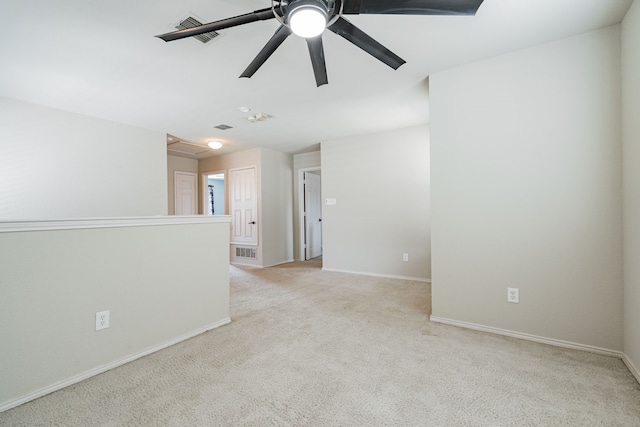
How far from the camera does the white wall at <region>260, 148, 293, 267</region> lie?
19.1ft

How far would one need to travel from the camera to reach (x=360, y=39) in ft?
5.54

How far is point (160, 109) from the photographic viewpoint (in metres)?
3.57

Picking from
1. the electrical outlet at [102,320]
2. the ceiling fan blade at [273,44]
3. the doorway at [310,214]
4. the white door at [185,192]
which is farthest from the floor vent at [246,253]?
the ceiling fan blade at [273,44]

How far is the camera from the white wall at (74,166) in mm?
3188

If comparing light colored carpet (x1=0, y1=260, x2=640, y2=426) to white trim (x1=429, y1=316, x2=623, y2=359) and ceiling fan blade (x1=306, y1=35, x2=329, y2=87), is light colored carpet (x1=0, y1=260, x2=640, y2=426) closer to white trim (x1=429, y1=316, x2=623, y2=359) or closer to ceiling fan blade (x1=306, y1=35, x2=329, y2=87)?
white trim (x1=429, y1=316, x2=623, y2=359)

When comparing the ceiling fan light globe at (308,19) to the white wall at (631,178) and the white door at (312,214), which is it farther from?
the white door at (312,214)

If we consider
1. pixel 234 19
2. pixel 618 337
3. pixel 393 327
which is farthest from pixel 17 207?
pixel 618 337

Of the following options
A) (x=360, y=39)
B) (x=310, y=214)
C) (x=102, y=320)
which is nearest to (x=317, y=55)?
(x=360, y=39)

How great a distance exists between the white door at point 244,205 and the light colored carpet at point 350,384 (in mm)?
3372

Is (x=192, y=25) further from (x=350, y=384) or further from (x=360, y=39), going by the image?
(x=350, y=384)

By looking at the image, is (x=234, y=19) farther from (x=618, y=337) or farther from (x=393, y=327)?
(x=618, y=337)

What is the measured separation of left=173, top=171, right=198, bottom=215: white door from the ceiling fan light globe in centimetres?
576

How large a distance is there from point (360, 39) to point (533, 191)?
1.85 m

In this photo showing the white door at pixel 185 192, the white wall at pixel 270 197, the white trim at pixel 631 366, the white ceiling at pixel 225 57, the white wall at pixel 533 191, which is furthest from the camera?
the white door at pixel 185 192
